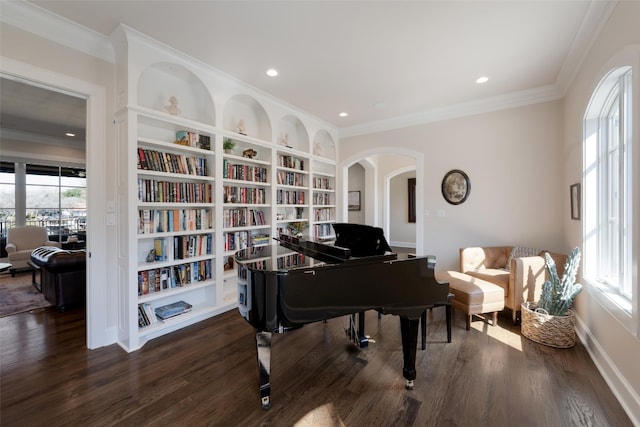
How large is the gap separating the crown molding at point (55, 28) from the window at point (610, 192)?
4.30 meters

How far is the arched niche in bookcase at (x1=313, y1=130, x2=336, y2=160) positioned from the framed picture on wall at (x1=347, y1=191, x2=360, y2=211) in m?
2.99

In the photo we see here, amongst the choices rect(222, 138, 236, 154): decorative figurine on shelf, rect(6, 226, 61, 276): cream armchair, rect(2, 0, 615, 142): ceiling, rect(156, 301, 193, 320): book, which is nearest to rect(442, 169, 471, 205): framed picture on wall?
rect(2, 0, 615, 142): ceiling

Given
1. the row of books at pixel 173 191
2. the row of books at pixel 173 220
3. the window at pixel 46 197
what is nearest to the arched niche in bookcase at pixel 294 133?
the row of books at pixel 173 191

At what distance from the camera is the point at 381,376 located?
6.87 ft

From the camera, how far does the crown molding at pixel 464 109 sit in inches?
141

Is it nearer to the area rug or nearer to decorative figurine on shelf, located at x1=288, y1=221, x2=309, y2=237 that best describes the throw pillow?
decorative figurine on shelf, located at x1=288, y1=221, x2=309, y2=237

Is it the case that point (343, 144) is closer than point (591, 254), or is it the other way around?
point (591, 254)

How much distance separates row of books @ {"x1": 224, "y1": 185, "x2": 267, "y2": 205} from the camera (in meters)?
3.54

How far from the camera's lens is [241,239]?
367 centimetres

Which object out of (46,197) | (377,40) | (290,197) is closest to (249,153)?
(290,197)

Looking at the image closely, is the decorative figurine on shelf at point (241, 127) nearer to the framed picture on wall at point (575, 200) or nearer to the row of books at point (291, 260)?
the row of books at point (291, 260)

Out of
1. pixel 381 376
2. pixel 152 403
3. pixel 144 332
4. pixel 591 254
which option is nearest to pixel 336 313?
pixel 381 376

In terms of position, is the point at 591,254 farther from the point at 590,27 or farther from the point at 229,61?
the point at 229,61

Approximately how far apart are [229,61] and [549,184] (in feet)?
14.0
